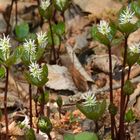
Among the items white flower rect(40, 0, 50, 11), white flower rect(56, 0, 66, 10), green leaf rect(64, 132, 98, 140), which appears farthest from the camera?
white flower rect(56, 0, 66, 10)

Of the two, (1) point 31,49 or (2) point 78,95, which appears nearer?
(1) point 31,49

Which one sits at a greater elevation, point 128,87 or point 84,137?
point 128,87

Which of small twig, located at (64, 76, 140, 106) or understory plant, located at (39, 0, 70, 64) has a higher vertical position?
understory plant, located at (39, 0, 70, 64)

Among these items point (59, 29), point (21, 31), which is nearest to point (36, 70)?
point (59, 29)

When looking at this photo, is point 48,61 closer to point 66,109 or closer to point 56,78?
point 56,78

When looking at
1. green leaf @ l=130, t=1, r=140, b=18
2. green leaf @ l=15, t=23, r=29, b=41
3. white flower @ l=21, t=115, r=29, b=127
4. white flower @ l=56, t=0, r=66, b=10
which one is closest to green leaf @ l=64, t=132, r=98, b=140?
white flower @ l=21, t=115, r=29, b=127

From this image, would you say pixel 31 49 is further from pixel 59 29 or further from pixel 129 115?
pixel 59 29

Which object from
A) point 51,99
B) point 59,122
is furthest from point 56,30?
point 59,122

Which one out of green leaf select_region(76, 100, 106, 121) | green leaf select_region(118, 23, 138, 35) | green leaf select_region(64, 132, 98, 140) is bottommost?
green leaf select_region(64, 132, 98, 140)

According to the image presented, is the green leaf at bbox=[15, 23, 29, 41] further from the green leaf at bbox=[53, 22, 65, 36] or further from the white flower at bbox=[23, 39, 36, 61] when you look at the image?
the white flower at bbox=[23, 39, 36, 61]

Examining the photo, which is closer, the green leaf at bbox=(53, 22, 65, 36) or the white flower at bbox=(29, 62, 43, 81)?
the white flower at bbox=(29, 62, 43, 81)

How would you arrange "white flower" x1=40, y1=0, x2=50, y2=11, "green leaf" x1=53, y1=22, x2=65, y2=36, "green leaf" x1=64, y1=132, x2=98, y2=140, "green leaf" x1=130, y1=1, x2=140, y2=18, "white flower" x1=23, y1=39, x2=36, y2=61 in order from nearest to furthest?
"green leaf" x1=64, y1=132, x2=98, y2=140 < "white flower" x1=23, y1=39, x2=36, y2=61 < "green leaf" x1=130, y1=1, x2=140, y2=18 < "white flower" x1=40, y1=0, x2=50, y2=11 < "green leaf" x1=53, y1=22, x2=65, y2=36
